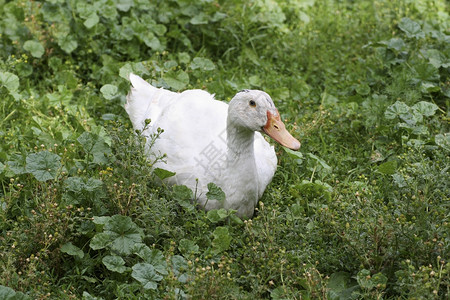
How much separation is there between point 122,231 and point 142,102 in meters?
1.44

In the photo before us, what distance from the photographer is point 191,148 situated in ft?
14.8

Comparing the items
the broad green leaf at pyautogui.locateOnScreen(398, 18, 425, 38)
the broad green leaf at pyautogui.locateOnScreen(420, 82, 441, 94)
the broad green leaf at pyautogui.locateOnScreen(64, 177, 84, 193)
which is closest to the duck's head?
the broad green leaf at pyautogui.locateOnScreen(64, 177, 84, 193)

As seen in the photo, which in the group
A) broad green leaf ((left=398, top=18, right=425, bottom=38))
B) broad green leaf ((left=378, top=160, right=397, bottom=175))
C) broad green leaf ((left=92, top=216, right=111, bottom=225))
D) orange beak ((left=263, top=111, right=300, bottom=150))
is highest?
orange beak ((left=263, top=111, right=300, bottom=150))

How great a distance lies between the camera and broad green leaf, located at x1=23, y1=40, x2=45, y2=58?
5895 mm

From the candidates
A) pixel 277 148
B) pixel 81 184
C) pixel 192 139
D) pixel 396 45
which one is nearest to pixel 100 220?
pixel 81 184

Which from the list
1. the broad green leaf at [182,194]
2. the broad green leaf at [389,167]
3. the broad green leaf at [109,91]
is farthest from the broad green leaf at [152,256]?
the broad green leaf at [109,91]

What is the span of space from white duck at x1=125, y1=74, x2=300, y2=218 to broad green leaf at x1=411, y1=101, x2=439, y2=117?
1244 millimetres

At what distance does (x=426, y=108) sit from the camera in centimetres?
519

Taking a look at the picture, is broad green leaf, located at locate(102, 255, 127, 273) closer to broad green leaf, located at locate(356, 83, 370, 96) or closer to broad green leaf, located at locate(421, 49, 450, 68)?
broad green leaf, located at locate(356, 83, 370, 96)

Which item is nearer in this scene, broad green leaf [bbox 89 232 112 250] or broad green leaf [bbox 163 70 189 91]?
broad green leaf [bbox 89 232 112 250]

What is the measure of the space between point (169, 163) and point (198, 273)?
47.3 inches

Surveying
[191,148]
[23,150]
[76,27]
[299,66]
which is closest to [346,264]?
[191,148]

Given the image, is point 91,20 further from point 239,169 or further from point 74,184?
point 239,169

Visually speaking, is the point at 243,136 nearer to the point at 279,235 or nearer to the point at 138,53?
the point at 279,235
